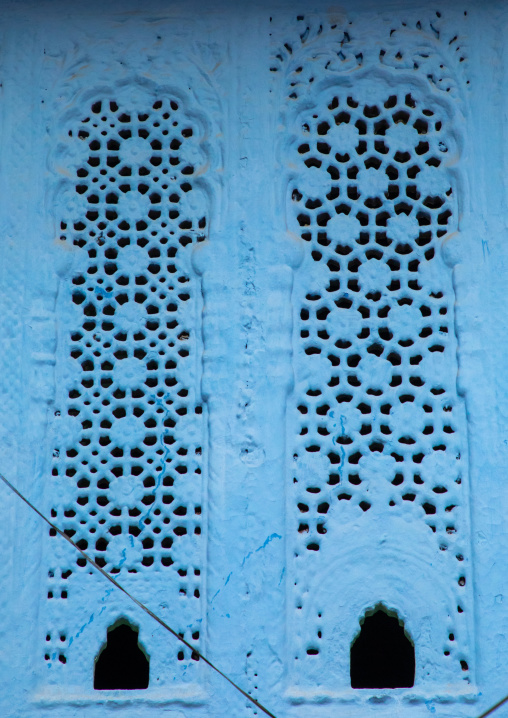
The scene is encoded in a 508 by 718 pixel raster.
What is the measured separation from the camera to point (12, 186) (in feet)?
14.1

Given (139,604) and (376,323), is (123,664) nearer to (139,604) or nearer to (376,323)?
(139,604)

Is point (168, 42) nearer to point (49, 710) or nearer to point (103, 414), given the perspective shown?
point (103, 414)

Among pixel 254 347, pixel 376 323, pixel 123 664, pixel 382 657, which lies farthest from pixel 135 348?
pixel 382 657

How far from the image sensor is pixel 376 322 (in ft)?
13.7

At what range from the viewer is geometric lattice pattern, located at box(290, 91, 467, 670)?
4.02 meters

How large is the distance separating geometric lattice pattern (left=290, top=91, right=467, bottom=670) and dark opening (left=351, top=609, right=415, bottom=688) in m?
1.22

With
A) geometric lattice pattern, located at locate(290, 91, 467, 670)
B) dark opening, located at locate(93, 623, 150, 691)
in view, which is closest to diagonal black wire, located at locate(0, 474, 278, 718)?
geometric lattice pattern, located at locate(290, 91, 467, 670)

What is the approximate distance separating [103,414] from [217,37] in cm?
156

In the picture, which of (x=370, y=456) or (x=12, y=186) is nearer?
(x=370, y=456)

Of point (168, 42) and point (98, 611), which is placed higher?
point (168, 42)

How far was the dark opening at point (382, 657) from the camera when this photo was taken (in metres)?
5.09

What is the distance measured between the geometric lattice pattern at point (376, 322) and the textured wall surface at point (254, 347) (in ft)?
0.03

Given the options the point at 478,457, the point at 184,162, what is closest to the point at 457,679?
the point at 478,457

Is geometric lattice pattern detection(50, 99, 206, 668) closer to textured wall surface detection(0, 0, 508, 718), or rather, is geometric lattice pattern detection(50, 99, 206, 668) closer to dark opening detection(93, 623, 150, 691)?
A: textured wall surface detection(0, 0, 508, 718)
